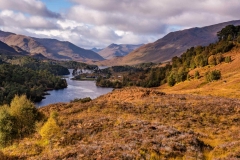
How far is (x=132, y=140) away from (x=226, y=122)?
60.1 ft

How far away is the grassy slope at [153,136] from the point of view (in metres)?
19.8

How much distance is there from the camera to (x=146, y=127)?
30.0 m

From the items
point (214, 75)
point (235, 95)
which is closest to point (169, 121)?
point (235, 95)

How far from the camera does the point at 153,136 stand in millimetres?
25672

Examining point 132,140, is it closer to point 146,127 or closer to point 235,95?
point 146,127

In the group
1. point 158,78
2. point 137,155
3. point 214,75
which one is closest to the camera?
point 137,155

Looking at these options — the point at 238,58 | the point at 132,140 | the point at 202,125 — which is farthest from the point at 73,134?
the point at 238,58

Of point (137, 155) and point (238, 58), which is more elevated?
point (238, 58)

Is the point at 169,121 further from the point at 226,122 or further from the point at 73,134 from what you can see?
the point at 73,134

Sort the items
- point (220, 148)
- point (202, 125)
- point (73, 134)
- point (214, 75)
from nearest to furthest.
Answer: point (220, 148), point (73, 134), point (202, 125), point (214, 75)

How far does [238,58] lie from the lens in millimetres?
127062

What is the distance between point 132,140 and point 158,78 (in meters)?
164

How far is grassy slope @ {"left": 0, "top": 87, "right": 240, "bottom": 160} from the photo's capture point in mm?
19781

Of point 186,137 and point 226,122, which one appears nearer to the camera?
point 186,137
